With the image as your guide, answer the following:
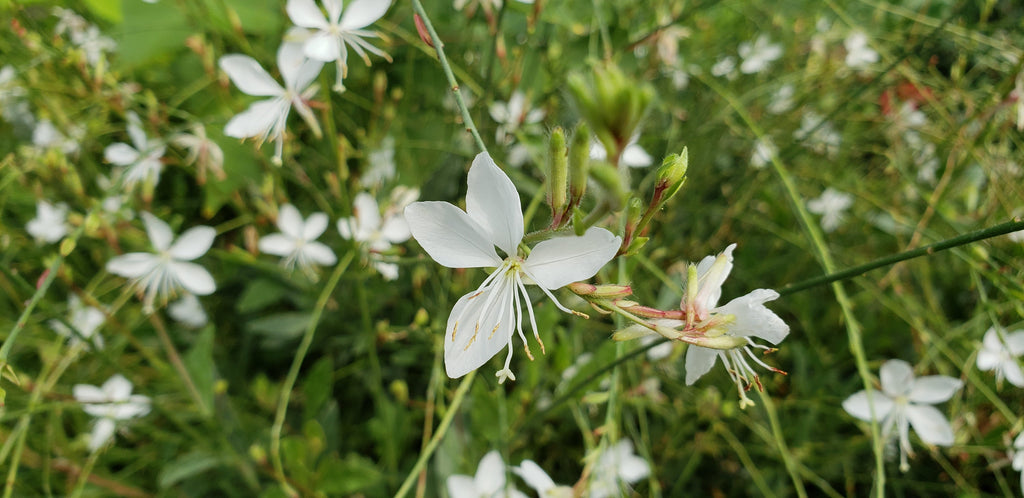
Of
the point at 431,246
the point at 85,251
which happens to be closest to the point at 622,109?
the point at 431,246

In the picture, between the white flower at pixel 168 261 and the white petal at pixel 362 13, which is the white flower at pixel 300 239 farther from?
the white petal at pixel 362 13

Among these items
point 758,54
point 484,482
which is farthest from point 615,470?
point 758,54

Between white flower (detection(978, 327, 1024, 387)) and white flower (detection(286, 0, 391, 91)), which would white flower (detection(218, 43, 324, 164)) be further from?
white flower (detection(978, 327, 1024, 387))

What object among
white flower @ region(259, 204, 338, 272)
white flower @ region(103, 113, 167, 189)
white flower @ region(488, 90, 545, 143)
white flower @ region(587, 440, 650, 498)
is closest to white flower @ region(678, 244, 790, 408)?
white flower @ region(587, 440, 650, 498)

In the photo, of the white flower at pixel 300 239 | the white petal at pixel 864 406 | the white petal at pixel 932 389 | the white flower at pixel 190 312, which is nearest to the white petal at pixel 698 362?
the white petal at pixel 864 406

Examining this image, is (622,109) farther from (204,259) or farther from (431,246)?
(204,259)

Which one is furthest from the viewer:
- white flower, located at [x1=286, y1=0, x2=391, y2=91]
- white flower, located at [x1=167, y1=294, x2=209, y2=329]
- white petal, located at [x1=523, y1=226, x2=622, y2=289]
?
white flower, located at [x1=167, y1=294, x2=209, y2=329]
